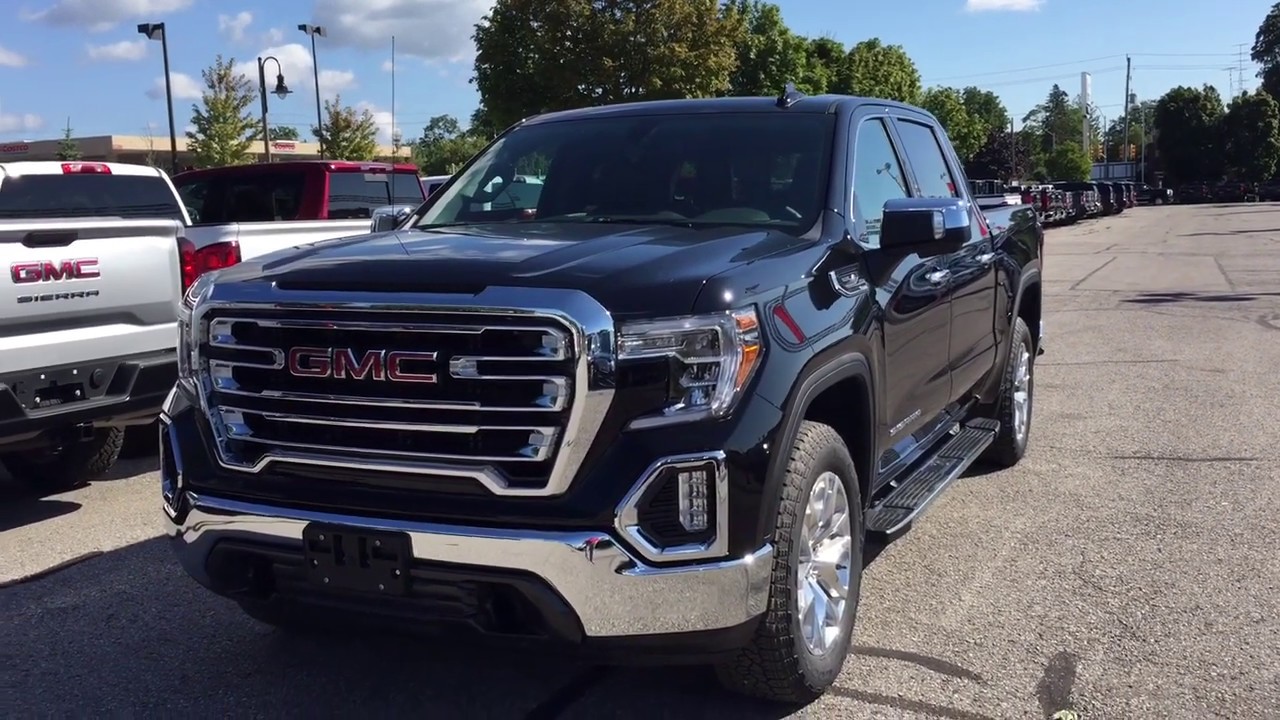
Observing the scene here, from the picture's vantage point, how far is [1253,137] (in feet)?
260

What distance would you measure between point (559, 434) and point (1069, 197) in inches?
1568

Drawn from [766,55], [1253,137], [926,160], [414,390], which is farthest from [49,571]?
[1253,137]

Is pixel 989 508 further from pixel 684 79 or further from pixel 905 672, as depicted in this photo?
pixel 684 79

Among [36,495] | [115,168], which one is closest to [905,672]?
[36,495]

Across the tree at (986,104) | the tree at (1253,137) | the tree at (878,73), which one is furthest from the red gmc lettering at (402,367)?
the tree at (986,104)

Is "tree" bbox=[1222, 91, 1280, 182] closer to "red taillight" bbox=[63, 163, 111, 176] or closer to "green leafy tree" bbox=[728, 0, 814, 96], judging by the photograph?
"green leafy tree" bbox=[728, 0, 814, 96]

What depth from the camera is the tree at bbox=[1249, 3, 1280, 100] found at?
314 ft

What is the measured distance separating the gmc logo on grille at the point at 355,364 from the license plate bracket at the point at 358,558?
0.41 metres

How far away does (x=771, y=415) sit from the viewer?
314 cm

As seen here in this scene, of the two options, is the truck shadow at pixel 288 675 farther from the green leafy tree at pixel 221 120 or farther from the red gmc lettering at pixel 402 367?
the green leafy tree at pixel 221 120

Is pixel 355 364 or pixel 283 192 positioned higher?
pixel 283 192

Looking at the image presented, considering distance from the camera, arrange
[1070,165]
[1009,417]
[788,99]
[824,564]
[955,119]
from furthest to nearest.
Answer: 1. [1070,165]
2. [955,119]
3. [1009,417]
4. [788,99]
5. [824,564]

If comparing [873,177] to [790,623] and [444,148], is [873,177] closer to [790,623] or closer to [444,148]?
[790,623]

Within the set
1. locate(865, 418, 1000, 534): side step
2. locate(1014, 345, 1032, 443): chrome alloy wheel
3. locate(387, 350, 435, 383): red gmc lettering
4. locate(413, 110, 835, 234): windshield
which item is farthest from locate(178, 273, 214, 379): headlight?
locate(1014, 345, 1032, 443): chrome alloy wheel
